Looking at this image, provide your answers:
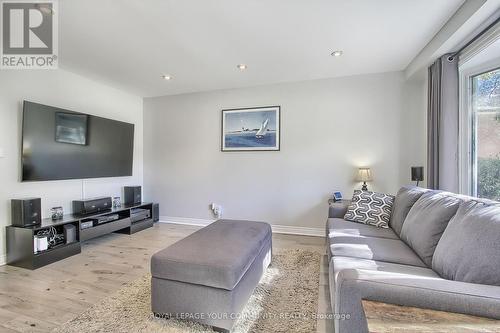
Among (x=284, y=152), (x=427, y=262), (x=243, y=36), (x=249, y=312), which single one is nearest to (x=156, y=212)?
(x=284, y=152)

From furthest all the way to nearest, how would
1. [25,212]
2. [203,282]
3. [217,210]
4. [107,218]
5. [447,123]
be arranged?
[217,210] < [107,218] < [25,212] < [447,123] < [203,282]

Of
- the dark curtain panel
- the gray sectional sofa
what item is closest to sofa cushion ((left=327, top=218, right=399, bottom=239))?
the gray sectional sofa

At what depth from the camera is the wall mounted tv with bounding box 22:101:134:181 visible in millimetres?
2768

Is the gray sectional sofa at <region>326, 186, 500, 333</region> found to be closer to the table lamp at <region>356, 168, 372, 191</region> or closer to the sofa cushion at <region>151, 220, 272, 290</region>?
the sofa cushion at <region>151, 220, 272, 290</region>

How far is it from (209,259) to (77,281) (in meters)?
1.57

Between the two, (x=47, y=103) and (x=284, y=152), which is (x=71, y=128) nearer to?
(x=47, y=103)

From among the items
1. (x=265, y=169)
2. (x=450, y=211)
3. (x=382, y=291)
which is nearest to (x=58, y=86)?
(x=265, y=169)

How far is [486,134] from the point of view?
2.31 m

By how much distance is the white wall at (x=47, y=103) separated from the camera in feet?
8.84

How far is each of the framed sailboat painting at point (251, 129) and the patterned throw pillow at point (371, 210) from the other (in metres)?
1.58

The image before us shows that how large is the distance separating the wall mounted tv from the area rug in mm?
1922

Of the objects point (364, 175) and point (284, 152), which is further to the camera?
point (284, 152)

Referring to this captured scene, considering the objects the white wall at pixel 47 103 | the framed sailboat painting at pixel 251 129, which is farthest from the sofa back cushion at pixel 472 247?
the white wall at pixel 47 103

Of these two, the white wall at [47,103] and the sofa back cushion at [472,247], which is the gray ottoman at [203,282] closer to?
the sofa back cushion at [472,247]
